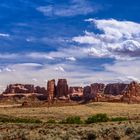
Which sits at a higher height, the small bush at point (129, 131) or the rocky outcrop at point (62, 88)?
the rocky outcrop at point (62, 88)

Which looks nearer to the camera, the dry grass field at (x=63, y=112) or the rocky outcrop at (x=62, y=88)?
the dry grass field at (x=63, y=112)

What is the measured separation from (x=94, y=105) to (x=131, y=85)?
45.4 meters

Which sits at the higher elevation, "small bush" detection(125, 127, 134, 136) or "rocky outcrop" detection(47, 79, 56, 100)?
"rocky outcrop" detection(47, 79, 56, 100)

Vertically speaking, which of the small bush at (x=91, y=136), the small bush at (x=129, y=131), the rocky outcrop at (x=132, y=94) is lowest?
the small bush at (x=91, y=136)

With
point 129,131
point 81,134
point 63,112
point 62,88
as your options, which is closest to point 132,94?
point 62,88

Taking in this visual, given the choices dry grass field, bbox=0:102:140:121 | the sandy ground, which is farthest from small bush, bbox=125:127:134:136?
dry grass field, bbox=0:102:140:121

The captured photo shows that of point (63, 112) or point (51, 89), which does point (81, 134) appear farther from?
point (51, 89)

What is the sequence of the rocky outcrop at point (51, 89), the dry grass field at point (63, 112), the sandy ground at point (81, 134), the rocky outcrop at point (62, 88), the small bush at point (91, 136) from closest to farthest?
1. the sandy ground at point (81, 134)
2. the small bush at point (91, 136)
3. the dry grass field at point (63, 112)
4. the rocky outcrop at point (51, 89)
5. the rocky outcrop at point (62, 88)

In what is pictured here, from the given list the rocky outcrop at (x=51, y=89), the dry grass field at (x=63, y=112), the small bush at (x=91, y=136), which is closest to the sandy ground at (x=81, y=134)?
the small bush at (x=91, y=136)

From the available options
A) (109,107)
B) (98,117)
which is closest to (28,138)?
(98,117)

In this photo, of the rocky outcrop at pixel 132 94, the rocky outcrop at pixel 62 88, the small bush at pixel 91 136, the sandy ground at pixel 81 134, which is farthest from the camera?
the rocky outcrop at pixel 62 88

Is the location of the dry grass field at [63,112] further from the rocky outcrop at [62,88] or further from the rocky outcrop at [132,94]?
the rocky outcrop at [62,88]

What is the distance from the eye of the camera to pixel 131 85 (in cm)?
16888

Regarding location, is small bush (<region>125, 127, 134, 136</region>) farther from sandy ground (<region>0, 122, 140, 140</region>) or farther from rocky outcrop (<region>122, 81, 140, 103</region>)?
rocky outcrop (<region>122, 81, 140, 103</region>)
